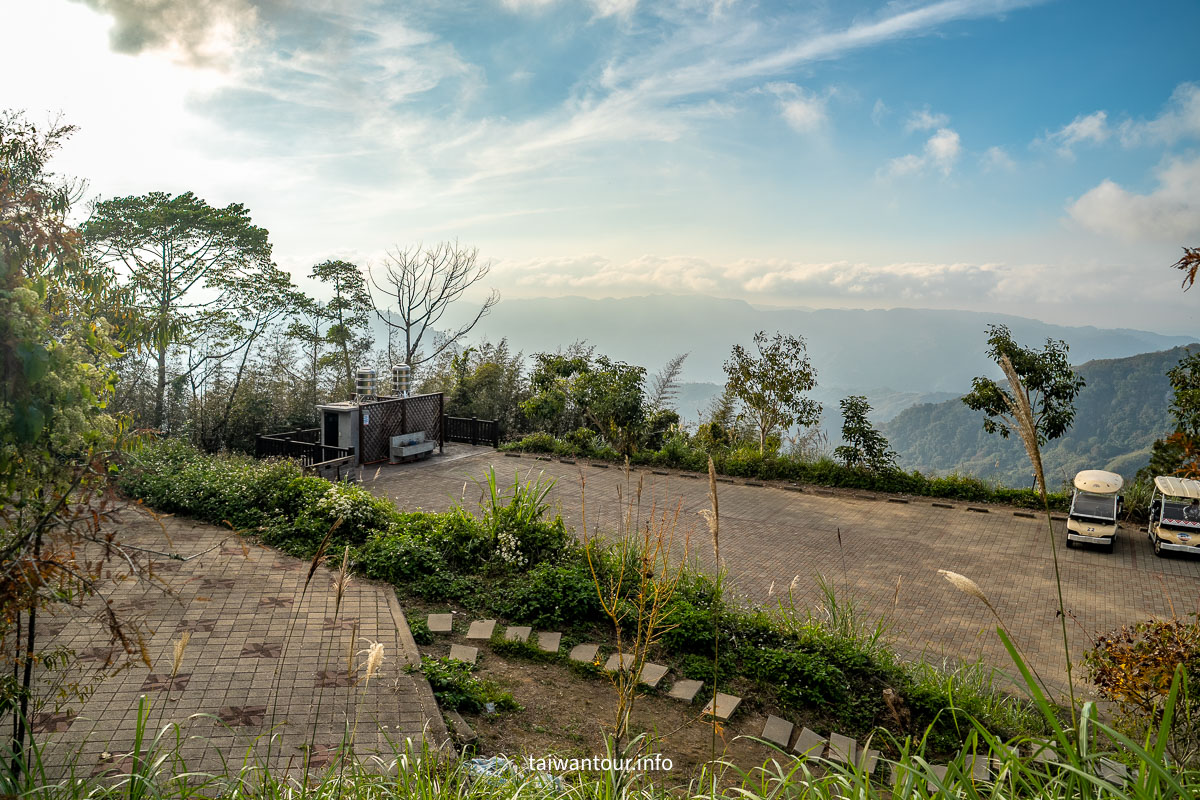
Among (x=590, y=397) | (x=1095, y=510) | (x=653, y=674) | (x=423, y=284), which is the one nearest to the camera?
(x=653, y=674)

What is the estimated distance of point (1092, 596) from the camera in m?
7.29

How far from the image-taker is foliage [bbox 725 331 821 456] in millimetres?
13586

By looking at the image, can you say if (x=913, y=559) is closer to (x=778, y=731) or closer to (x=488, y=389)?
(x=778, y=731)

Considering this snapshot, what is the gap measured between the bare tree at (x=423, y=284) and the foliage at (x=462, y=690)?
63.1 ft

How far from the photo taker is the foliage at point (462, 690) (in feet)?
14.4

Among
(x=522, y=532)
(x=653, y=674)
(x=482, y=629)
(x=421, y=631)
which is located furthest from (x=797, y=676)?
(x=522, y=532)

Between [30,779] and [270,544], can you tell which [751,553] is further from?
[30,779]

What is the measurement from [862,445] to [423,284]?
53.0 ft

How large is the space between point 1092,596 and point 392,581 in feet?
22.1

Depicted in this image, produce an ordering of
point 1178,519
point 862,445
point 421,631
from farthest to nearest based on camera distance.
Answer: point 862,445, point 1178,519, point 421,631

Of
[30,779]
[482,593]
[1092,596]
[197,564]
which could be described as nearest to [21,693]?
[30,779]

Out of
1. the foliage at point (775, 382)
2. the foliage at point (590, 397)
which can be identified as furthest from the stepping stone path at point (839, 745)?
the foliage at point (775, 382)

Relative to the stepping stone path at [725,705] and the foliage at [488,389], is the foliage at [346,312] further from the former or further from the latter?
the stepping stone path at [725,705]

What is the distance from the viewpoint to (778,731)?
4.33 m
